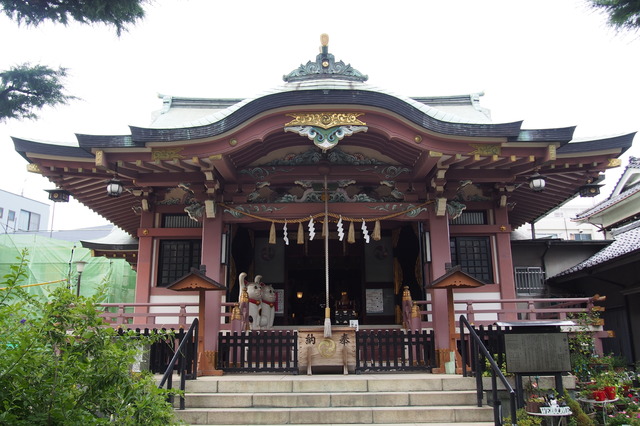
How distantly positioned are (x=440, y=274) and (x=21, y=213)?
126ft

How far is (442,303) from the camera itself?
33.3 ft

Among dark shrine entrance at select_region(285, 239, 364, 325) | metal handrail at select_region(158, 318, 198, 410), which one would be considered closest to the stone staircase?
metal handrail at select_region(158, 318, 198, 410)

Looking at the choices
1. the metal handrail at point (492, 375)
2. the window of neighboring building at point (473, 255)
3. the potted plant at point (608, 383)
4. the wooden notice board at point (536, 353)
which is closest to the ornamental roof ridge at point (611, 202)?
the window of neighboring building at point (473, 255)

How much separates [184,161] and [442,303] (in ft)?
19.6

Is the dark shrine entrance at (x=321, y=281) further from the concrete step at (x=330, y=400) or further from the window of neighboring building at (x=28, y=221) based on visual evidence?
the window of neighboring building at (x=28, y=221)

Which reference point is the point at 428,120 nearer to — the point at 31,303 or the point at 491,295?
the point at 491,295

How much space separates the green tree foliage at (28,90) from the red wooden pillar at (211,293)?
3.73 metres

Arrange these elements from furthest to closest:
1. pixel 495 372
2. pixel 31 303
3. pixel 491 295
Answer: pixel 491 295 < pixel 495 372 < pixel 31 303

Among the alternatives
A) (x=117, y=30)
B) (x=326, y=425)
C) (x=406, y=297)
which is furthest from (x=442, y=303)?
(x=117, y=30)

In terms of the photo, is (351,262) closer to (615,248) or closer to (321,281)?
(321,281)

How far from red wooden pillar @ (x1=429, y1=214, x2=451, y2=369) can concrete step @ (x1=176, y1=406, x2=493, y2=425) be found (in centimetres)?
239

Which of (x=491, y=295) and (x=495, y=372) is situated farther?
(x=491, y=295)

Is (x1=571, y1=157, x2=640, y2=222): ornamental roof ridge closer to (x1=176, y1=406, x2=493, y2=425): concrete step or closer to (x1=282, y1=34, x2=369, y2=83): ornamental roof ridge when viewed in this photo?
(x1=282, y1=34, x2=369, y2=83): ornamental roof ridge

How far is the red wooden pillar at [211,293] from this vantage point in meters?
9.37
